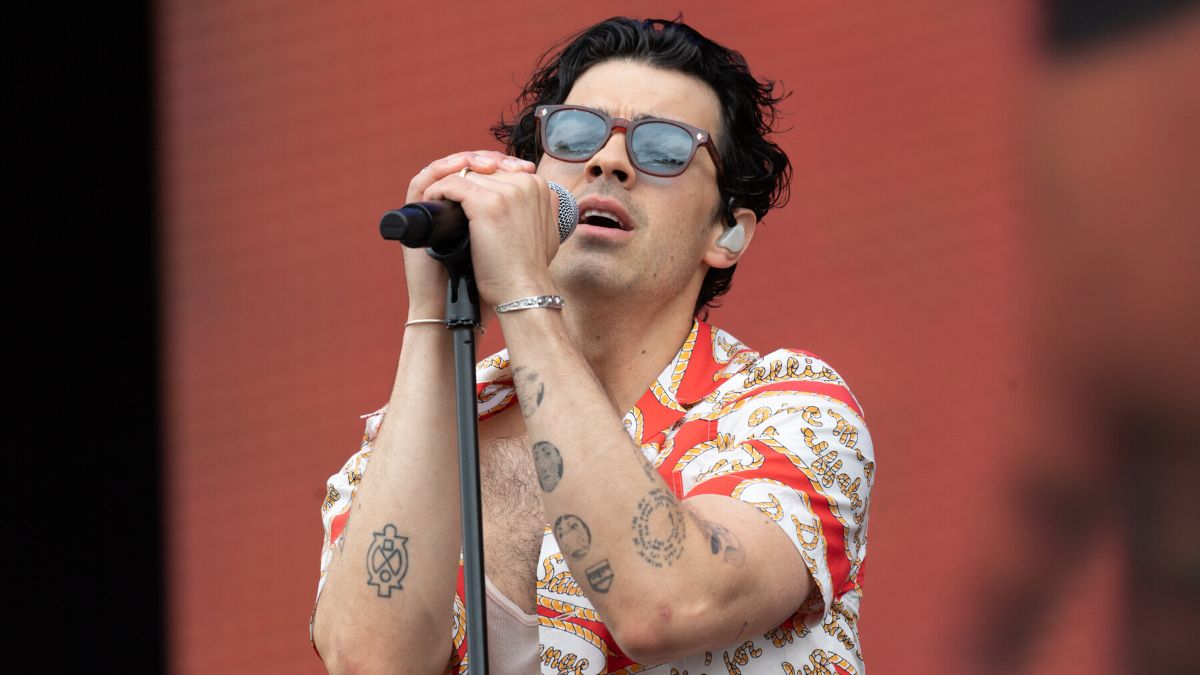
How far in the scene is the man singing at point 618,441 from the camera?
167cm

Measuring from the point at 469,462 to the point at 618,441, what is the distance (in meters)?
0.24

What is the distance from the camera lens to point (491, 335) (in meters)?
3.29

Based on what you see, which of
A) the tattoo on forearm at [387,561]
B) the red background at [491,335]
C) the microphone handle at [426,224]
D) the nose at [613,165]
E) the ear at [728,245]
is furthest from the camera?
the red background at [491,335]

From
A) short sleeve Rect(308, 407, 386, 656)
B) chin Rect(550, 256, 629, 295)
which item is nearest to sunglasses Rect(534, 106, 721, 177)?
chin Rect(550, 256, 629, 295)

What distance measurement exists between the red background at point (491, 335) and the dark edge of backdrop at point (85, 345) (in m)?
0.07

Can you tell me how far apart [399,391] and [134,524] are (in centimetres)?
195

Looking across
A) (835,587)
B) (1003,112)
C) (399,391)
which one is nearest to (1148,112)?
(1003,112)

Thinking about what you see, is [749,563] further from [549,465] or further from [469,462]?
[469,462]

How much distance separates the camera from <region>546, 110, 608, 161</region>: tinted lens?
2.26 m

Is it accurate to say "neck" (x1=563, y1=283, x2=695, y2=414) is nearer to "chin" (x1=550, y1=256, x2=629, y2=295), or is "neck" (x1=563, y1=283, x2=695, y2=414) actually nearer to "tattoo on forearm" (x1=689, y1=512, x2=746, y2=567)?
"chin" (x1=550, y1=256, x2=629, y2=295)

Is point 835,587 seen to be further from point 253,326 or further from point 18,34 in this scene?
point 18,34

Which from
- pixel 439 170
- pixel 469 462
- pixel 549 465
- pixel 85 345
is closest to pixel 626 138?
pixel 439 170

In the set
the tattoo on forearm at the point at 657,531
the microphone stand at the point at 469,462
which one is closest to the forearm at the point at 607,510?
the tattoo on forearm at the point at 657,531

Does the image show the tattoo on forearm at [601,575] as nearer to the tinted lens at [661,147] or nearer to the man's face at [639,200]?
the man's face at [639,200]
